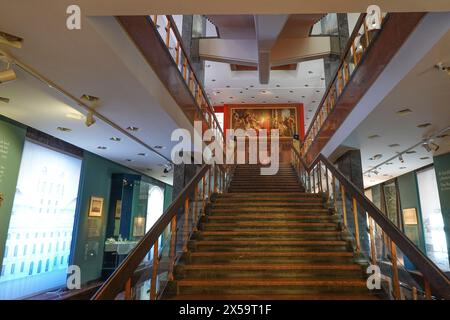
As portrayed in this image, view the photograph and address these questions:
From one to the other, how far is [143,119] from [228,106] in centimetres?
1312

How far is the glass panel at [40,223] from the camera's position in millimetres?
6410

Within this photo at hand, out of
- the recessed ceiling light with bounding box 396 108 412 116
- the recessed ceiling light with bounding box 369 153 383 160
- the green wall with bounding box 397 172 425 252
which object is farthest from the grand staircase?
the green wall with bounding box 397 172 425 252

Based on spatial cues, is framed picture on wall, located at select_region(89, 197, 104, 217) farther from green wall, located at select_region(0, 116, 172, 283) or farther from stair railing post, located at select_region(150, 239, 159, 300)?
stair railing post, located at select_region(150, 239, 159, 300)

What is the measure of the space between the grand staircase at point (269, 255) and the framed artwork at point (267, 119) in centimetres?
1171

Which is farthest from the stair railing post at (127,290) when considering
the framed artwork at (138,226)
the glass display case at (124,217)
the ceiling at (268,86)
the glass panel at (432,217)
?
the ceiling at (268,86)

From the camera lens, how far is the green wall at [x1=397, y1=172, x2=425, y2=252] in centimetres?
1109

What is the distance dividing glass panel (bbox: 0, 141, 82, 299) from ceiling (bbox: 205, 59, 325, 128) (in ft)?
27.7

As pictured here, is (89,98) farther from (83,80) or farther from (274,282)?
(274,282)

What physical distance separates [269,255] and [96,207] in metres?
6.76

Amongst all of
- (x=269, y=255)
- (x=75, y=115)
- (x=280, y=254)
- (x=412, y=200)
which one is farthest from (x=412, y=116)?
(x=412, y=200)

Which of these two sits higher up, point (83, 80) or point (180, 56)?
point (180, 56)

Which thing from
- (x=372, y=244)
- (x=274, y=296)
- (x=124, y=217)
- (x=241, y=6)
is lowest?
(x=274, y=296)

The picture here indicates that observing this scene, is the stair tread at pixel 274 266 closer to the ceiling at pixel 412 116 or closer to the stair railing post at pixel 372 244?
the stair railing post at pixel 372 244

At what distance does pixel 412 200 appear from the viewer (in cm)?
1168
